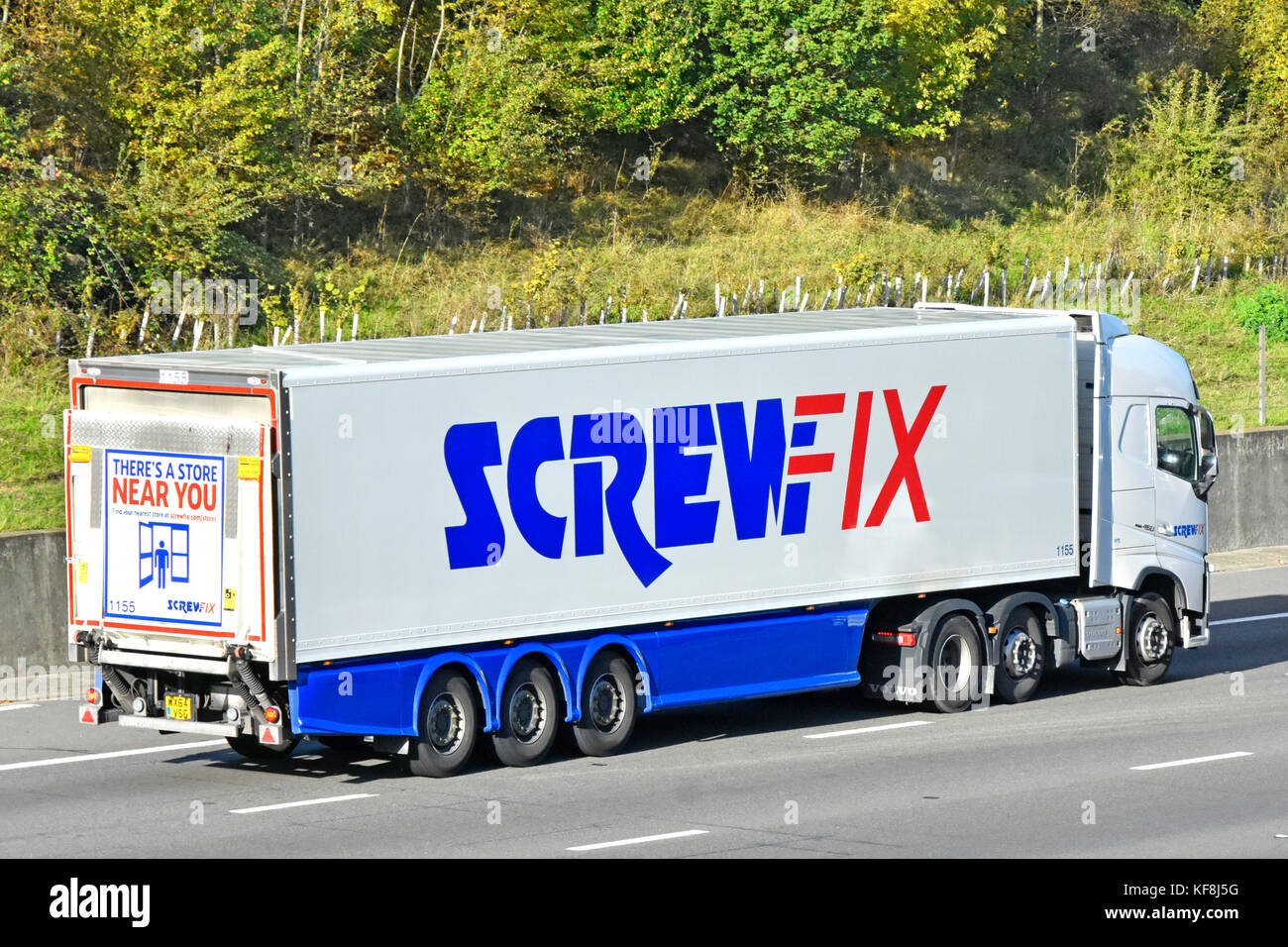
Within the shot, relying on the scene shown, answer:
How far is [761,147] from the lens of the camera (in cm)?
4234

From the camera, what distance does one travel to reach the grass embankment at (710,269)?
107 feet

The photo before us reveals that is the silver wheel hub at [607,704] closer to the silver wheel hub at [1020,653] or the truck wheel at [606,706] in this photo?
the truck wheel at [606,706]

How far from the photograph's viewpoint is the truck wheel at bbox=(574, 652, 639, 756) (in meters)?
15.7

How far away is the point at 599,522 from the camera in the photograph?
15523mm

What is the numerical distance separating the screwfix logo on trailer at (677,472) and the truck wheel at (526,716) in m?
0.96

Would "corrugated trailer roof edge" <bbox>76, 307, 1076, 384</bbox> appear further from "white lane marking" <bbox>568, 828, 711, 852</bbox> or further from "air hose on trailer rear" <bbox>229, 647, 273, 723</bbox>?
"white lane marking" <bbox>568, 828, 711, 852</bbox>

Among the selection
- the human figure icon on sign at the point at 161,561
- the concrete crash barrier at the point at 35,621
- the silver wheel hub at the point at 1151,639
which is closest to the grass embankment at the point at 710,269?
the concrete crash barrier at the point at 35,621

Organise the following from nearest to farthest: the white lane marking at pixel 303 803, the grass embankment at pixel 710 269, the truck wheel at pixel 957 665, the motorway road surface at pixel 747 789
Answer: the motorway road surface at pixel 747 789 < the white lane marking at pixel 303 803 < the truck wheel at pixel 957 665 < the grass embankment at pixel 710 269

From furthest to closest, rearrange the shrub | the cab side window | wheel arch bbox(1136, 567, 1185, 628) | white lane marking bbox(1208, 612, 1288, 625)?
the shrub < white lane marking bbox(1208, 612, 1288, 625) < wheel arch bbox(1136, 567, 1185, 628) < the cab side window

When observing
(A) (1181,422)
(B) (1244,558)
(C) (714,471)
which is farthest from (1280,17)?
(C) (714,471)

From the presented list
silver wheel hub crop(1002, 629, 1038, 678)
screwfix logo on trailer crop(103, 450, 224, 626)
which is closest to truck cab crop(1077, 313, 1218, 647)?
silver wheel hub crop(1002, 629, 1038, 678)

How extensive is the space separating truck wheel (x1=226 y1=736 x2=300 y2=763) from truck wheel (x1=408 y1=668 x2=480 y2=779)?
1356mm
